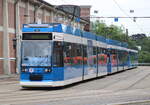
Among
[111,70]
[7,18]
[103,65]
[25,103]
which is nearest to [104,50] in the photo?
[103,65]

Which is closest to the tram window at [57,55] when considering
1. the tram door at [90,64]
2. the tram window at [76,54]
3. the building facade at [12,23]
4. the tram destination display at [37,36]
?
the tram destination display at [37,36]

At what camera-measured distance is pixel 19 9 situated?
39.7 m

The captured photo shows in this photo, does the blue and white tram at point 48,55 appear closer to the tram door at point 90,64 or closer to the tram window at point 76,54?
the tram window at point 76,54

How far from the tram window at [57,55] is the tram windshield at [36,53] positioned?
27 cm

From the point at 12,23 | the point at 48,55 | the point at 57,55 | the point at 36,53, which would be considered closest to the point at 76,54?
the point at 57,55

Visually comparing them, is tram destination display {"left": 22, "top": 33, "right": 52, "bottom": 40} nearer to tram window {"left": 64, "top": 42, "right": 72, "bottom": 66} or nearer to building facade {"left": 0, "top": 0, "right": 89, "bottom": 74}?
tram window {"left": 64, "top": 42, "right": 72, "bottom": 66}

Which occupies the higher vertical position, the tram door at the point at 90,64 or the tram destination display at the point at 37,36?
the tram destination display at the point at 37,36

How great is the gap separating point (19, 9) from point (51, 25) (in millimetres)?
21969

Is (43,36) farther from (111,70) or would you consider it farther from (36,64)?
(111,70)

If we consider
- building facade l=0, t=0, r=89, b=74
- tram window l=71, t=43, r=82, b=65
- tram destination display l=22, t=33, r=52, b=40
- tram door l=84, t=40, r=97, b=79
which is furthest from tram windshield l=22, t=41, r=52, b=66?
building facade l=0, t=0, r=89, b=74

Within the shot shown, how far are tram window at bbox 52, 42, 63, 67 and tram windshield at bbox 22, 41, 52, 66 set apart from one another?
10.8 inches

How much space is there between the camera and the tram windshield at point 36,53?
705 inches

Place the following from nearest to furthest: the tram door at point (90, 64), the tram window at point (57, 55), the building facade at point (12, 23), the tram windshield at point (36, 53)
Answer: the tram windshield at point (36, 53)
the tram window at point (57, 55)
the tram door at point (90, 64)
the building facade at point (12, 23)

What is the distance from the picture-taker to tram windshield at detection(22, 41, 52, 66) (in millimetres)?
17908
